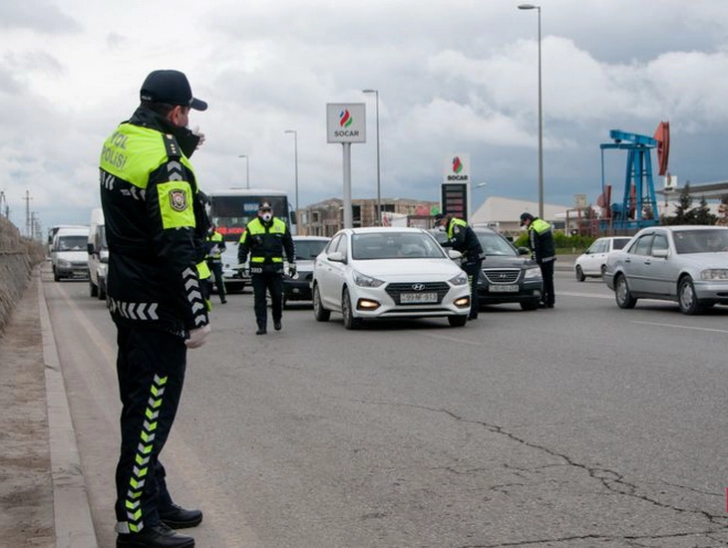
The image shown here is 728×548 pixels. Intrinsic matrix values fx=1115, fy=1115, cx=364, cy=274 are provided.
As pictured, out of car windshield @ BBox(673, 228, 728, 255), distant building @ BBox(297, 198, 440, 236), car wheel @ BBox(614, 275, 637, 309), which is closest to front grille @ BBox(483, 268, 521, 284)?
car wheel @ BBox(614, 275, 637, 309)

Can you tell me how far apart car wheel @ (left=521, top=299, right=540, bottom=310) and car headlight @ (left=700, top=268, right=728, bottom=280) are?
11.6 ft

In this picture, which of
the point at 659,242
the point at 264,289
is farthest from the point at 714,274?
the point at 264,289

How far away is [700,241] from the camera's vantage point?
64.2ft

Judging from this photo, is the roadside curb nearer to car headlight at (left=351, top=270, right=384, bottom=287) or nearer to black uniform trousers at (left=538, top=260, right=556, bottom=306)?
car headlight at (left=351, top=270, right=384, bottom=287)

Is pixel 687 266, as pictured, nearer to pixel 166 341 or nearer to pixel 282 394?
pixel 282 394

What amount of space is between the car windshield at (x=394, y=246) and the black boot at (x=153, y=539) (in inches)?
508

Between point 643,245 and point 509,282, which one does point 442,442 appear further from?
point 643,245

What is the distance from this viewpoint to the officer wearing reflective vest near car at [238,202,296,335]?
16.3 m

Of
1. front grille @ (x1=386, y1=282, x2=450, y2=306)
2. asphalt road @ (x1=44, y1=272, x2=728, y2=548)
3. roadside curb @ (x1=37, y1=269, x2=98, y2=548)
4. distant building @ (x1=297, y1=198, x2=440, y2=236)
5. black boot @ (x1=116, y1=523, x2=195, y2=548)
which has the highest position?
distant building @ (x1=297, y1=198, x2=440, y2=236)

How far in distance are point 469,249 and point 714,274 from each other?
13.2 feet

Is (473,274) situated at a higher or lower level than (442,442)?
higher

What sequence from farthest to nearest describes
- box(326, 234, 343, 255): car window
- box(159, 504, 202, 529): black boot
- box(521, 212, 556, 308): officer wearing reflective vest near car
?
1. box(521, 212, 556, 308): officer wearing reflective vest near car
2. box(326, 234, 343, 255): car window
3. box(159, 504, 202, 529): black boot

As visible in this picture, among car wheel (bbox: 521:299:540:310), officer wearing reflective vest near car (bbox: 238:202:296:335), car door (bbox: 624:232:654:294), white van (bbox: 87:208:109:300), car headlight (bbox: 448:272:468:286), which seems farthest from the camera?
white van (bbox: 87:208:109:300)

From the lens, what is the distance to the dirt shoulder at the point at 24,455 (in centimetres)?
538
